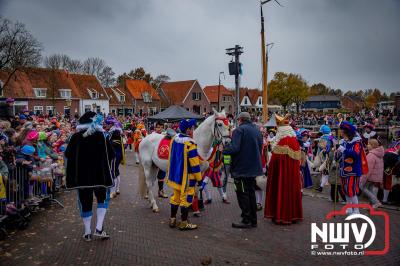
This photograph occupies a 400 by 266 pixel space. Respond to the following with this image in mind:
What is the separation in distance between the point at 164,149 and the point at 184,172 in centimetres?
149

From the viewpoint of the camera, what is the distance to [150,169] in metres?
8.06

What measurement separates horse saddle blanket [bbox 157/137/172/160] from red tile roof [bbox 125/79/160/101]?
2140 inches

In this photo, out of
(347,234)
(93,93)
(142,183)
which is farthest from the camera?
(93,93)

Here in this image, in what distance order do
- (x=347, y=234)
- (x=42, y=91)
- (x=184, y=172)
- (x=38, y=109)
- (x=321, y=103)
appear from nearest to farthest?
(x=347, y=234)
(x=184, y=172)
(x=38, y=109)
(x=42, y=91)
(x=321, y=103)

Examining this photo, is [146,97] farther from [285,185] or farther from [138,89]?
[285,185]

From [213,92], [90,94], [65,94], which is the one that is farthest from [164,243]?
[213,92]

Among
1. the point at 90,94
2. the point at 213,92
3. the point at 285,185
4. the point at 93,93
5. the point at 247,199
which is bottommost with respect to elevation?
the point at 247,199

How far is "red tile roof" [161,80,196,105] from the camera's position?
211ft

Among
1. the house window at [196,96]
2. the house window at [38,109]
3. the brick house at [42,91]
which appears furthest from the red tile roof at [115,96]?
the house window at [38,109]

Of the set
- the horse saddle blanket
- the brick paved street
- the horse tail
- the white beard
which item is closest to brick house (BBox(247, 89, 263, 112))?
the horse tail

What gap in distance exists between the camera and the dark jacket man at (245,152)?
6.36 metres

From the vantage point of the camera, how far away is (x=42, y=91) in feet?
163

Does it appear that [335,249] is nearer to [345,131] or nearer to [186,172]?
[345,131]

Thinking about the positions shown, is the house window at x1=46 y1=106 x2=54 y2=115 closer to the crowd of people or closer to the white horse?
the crowd of people
